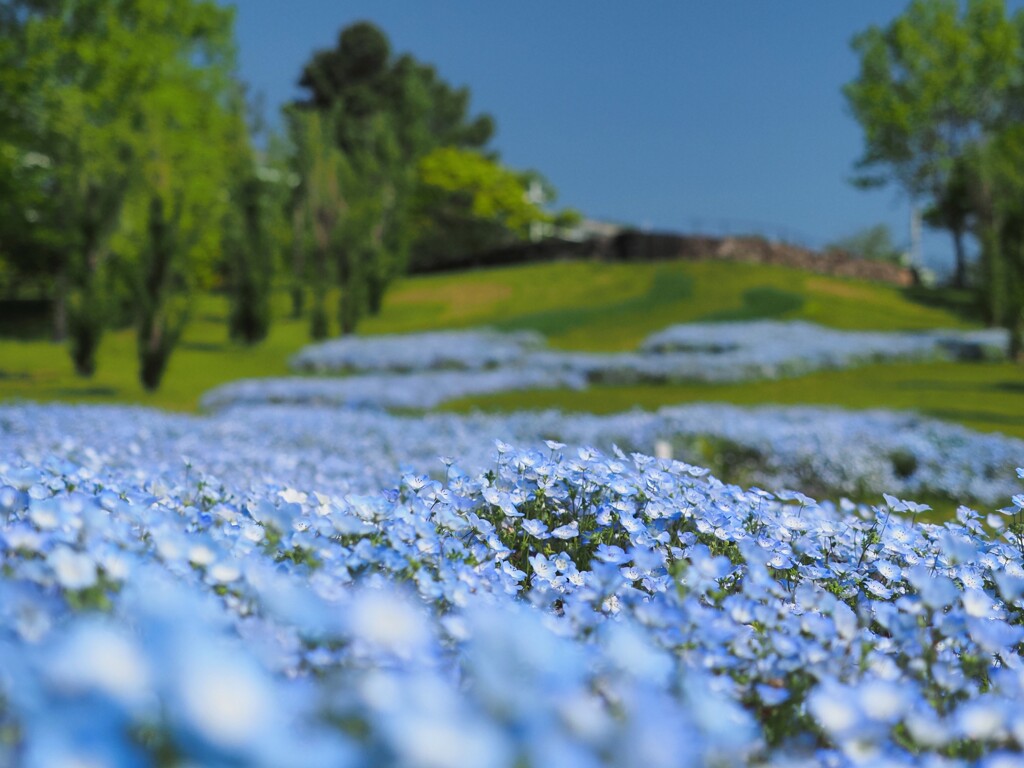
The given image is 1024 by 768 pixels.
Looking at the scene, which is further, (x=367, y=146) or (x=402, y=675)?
(x=367, y=146)

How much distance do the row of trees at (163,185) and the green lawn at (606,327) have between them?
1354 mm

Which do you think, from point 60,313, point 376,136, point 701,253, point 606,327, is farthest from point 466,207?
point 60,313

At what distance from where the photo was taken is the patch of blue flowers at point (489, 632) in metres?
1.08

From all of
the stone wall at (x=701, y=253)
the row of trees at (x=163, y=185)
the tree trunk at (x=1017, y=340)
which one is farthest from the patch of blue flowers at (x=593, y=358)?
the stone wall at (x=701, y=253)

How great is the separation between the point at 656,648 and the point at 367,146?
117 ft

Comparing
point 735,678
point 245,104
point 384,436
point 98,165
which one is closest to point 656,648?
point 735,678

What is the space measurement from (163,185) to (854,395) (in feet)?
47.1

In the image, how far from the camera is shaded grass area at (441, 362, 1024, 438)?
42.0ft

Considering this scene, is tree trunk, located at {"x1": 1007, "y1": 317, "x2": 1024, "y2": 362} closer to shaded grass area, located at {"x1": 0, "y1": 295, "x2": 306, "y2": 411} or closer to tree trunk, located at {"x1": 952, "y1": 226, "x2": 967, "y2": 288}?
shaded grass area, located at {"x1": 0, "y1": 295, "x2": 306, "y2": 411}

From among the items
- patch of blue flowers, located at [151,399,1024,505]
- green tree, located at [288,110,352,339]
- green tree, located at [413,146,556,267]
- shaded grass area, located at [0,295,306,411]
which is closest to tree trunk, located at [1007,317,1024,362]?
patch of blue flowers, located at [151,399,1024,505]

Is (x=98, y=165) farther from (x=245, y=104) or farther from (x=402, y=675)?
(x=402, y=675)

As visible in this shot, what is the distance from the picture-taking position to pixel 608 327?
2980cm

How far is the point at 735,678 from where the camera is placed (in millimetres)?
2072

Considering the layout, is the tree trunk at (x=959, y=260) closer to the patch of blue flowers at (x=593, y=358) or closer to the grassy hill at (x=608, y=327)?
the grassy hill at (x=608, y=327)
